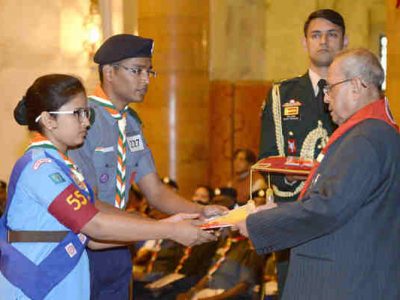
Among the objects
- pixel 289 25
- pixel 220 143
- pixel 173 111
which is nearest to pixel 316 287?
pixel 173 111

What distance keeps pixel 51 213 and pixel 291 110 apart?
70.1 inches

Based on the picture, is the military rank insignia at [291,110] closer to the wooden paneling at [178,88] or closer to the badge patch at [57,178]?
the badge patch at [57,178]

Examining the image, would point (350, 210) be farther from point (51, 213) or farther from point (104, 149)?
point (104, 149)

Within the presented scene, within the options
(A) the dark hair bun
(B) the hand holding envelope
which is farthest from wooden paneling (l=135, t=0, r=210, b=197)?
(A) the dark hair bun

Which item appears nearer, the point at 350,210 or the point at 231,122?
the point at 350,210

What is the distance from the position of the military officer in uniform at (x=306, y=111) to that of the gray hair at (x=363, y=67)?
4.08ft

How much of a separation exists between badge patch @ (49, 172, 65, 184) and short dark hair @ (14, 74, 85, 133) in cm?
26

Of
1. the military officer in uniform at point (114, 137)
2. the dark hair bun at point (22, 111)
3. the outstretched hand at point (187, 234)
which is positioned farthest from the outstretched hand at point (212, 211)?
the dark hair bun at point (22, 111)

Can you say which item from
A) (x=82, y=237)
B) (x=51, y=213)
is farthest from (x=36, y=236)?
(x=82, y=237)

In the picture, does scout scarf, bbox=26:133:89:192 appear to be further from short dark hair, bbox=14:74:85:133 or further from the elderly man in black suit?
the elderly man in black suit

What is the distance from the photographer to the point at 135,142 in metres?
4.95

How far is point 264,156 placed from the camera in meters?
5.14

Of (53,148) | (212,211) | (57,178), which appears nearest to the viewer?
(57,178)

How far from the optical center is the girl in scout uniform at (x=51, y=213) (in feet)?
12.5
